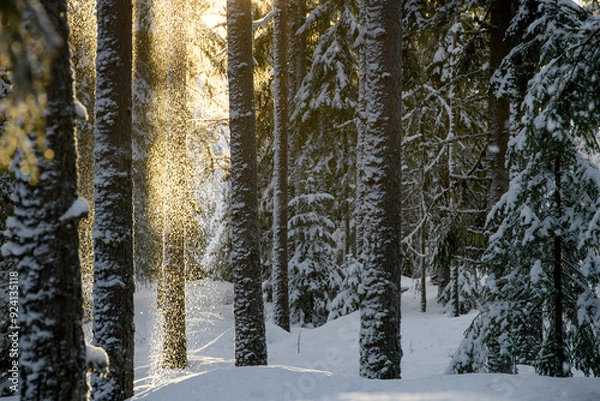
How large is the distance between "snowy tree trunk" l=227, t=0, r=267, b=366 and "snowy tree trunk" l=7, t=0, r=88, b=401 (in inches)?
187

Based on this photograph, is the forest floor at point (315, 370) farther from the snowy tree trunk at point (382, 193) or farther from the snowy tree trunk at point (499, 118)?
the snowy tree trunk at point (499, 118)

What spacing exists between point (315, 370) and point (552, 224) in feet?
13.2

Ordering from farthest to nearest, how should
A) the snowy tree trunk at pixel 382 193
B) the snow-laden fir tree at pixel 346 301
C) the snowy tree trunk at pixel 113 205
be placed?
the snow-laden fir tree at pixel 346 301, the snowy tree trunk at pixel 382 193, the snowy tree trunk at pixel 113 205

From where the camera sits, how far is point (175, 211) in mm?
10953

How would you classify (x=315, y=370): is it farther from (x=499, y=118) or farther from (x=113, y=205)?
(x=499, y=118)

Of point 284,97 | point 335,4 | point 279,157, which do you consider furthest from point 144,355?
point 335,4

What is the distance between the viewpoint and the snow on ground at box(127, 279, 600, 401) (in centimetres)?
514

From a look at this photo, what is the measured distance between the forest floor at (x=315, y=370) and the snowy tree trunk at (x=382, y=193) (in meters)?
0.70

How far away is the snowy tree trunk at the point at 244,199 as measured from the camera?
26.1ft

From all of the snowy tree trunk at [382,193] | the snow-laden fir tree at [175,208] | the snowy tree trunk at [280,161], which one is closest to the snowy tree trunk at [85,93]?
the snow-laden fir tree at [175,208]

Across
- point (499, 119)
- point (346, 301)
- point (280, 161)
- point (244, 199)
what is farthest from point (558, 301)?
point (346, 301)

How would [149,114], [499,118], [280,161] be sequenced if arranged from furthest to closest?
1. [149,114]
2. [280,161]
3. [499,118]

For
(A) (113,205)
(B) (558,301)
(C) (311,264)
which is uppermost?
(A) (113,205)

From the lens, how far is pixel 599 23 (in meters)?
5.04
